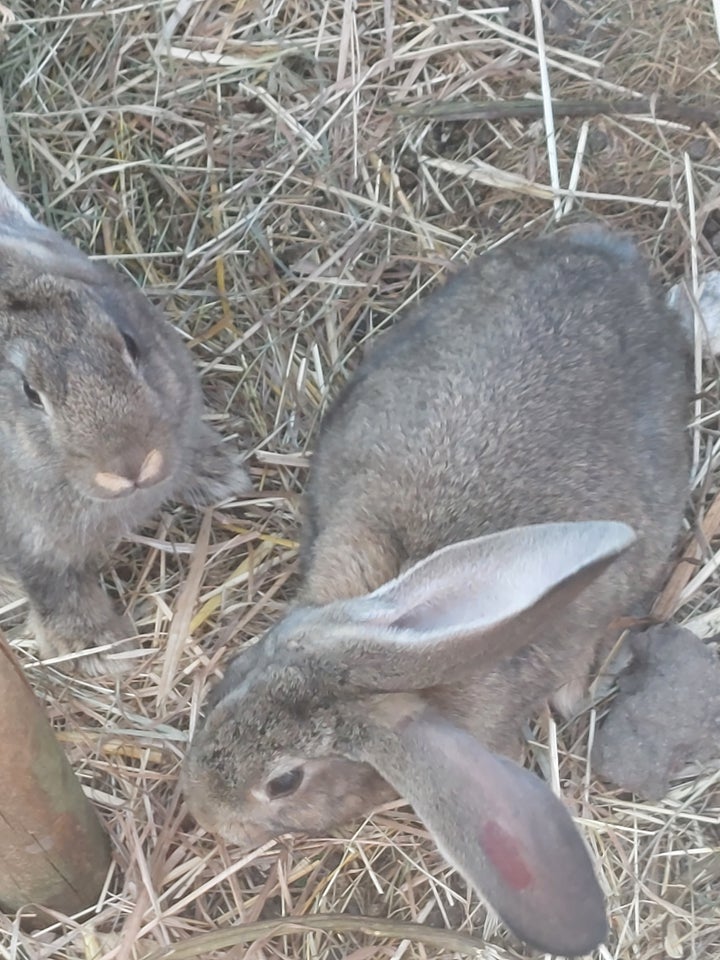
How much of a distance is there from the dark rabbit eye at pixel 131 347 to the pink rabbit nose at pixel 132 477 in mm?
273

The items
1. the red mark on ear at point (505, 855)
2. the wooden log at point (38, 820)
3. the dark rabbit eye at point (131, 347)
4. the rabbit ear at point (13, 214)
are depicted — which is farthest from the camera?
the rabbit ear at point (13, 214)

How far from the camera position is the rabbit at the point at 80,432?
8.32 feet

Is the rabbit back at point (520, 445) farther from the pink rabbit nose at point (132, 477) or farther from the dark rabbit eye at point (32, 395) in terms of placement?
the dark rabbit eye at point (32, 395)

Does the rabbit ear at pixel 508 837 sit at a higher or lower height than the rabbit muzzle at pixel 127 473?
lower

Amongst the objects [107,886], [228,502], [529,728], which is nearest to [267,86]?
[228,502]

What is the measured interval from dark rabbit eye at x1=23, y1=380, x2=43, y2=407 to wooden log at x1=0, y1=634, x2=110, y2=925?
71 cm

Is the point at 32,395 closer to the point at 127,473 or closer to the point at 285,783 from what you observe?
the point at 127,473

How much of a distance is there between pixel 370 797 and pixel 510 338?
1250mm

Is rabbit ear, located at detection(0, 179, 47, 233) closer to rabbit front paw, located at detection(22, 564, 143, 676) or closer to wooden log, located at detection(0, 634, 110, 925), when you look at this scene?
rabbit front paw, located at detection(22, 564, 143, 676)

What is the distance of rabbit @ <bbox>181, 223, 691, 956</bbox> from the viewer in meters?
2.02

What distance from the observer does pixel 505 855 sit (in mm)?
2033

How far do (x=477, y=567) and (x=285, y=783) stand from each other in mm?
719

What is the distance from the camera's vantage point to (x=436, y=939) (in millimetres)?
2891

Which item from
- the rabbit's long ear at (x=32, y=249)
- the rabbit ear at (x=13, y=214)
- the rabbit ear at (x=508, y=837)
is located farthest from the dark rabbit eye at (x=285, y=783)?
the rabbit ear at (x=13, y=214)
